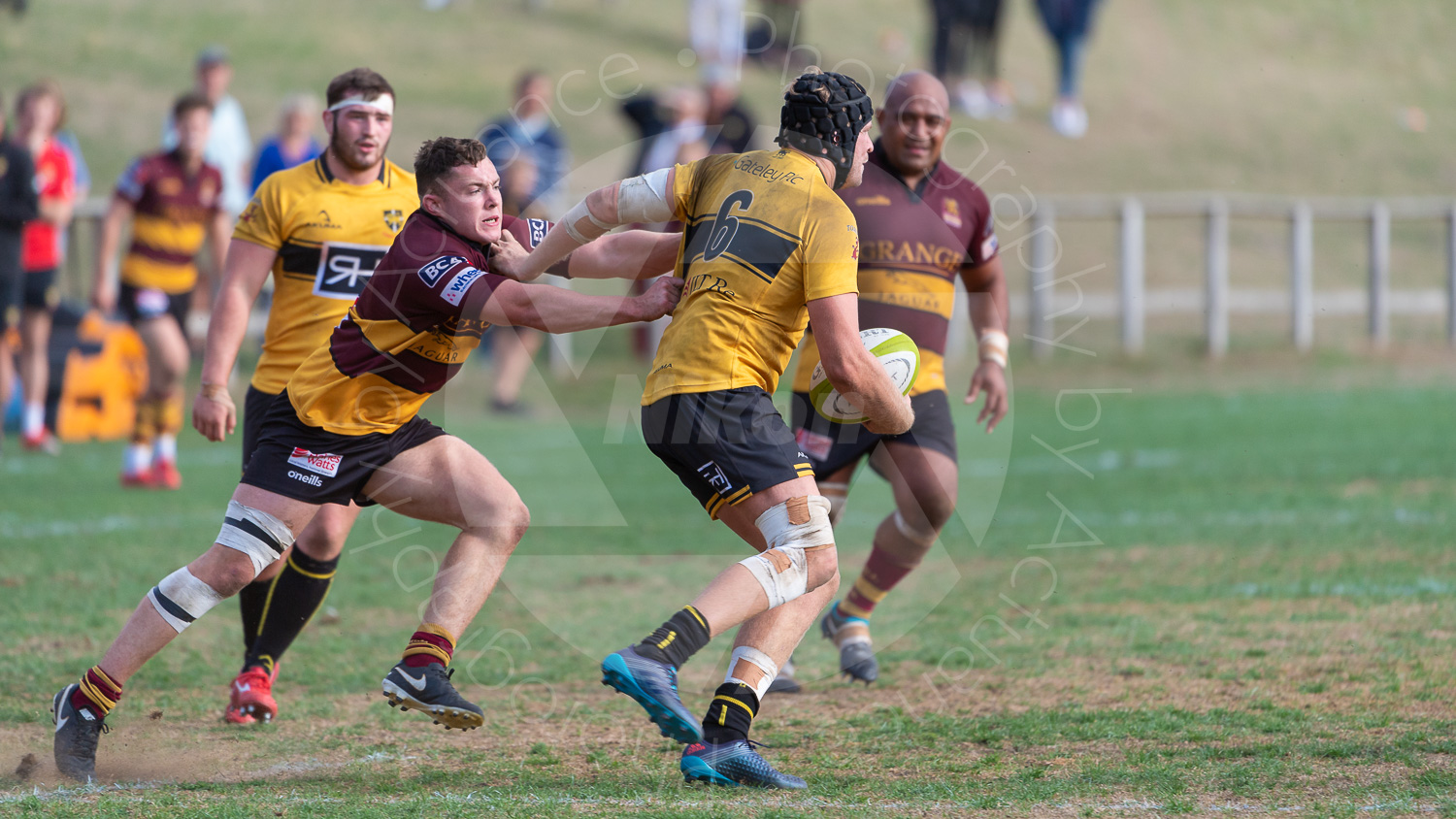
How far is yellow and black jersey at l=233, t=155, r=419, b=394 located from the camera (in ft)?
17.0

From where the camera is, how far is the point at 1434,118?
25.2 m

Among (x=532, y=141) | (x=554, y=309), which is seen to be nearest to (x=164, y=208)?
(x=532, y=141)

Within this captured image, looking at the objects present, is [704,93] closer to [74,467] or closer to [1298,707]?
[74,467]

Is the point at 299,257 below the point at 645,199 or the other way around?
below

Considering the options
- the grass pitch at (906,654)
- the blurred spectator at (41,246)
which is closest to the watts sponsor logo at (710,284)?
the grass pitch at (906,654)

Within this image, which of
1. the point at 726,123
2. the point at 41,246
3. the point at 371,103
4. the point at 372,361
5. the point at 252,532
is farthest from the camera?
the point at 726,123

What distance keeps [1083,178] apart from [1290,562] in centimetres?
1582

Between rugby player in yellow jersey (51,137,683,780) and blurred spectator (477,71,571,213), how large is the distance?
9395mm

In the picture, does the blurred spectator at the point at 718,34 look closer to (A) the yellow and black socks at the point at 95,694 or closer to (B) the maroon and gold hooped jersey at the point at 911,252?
(B) the maroon and gold hooped jersey at the point at 911,252

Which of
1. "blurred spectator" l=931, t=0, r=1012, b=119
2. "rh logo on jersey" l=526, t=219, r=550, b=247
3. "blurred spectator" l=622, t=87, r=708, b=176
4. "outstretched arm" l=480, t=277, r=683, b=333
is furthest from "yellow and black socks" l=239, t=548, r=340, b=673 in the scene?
"blurred spectator" l=931, t=0, r=1012, b=119

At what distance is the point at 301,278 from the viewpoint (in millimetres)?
5250

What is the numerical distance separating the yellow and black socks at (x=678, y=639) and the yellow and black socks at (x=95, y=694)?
5.67 ft

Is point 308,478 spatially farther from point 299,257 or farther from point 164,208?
point 164,208

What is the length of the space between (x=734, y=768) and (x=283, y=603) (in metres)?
2.09
